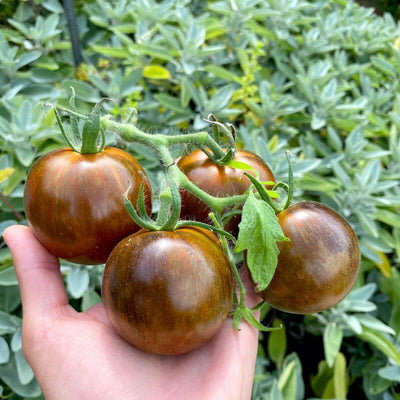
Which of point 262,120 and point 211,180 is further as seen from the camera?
point 262,120

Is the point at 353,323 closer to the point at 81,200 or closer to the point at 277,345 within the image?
the point at 277,345

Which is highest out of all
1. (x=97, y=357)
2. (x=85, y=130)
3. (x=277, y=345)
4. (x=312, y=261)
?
(x=85, y=130)

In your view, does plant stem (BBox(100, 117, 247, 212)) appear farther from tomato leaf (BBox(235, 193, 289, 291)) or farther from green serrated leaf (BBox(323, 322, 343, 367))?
green serrated leaf (BBox(323, 322, 343, 367))

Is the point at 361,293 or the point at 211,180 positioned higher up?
the point at 211,180

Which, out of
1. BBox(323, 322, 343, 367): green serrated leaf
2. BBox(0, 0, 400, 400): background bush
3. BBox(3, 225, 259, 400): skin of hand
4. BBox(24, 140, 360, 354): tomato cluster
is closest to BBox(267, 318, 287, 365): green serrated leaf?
BBox(0, 0, 400, 400): background bush

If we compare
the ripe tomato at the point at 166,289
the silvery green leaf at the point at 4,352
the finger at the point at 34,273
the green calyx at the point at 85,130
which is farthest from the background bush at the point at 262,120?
the ripe tomato at the point at 166,289

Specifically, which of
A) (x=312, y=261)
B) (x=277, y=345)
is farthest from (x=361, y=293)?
(x=312, y=261)
